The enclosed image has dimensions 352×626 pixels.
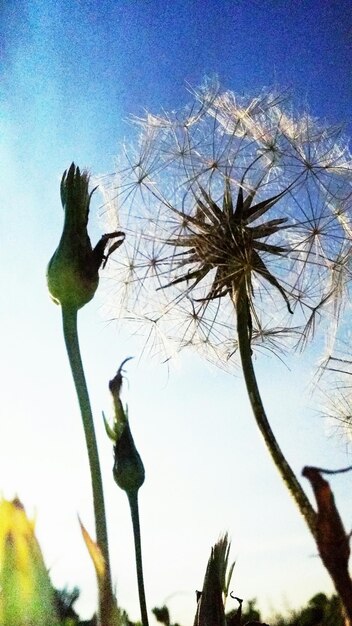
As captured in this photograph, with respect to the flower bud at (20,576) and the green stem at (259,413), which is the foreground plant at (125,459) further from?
the flower bud at (20,576)

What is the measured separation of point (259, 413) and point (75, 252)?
0.95 m

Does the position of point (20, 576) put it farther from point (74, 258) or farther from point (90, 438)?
point (74, 258)

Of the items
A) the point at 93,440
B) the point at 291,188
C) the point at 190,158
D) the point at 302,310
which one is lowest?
the point at 93,440

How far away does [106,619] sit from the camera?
1.10 feet

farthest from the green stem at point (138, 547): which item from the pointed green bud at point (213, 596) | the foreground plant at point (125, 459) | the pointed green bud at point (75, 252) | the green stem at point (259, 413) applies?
the pointed green bud at point (213, 596)

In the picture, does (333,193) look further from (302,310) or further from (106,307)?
(106,307)

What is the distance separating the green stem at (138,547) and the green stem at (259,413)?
0.36m

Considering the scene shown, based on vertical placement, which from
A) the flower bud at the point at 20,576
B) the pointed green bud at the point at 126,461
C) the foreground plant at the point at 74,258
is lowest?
the flower bud at the point at 20,576

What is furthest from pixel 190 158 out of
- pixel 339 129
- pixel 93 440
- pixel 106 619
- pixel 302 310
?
pixel 106 619

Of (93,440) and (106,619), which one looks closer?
(106,619)

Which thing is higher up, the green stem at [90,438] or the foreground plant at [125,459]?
the foreground plant at [125,459]

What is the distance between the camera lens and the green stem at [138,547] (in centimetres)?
125

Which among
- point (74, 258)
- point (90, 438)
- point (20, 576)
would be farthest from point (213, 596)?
point (74, 258)

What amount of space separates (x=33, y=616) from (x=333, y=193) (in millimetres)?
2406
